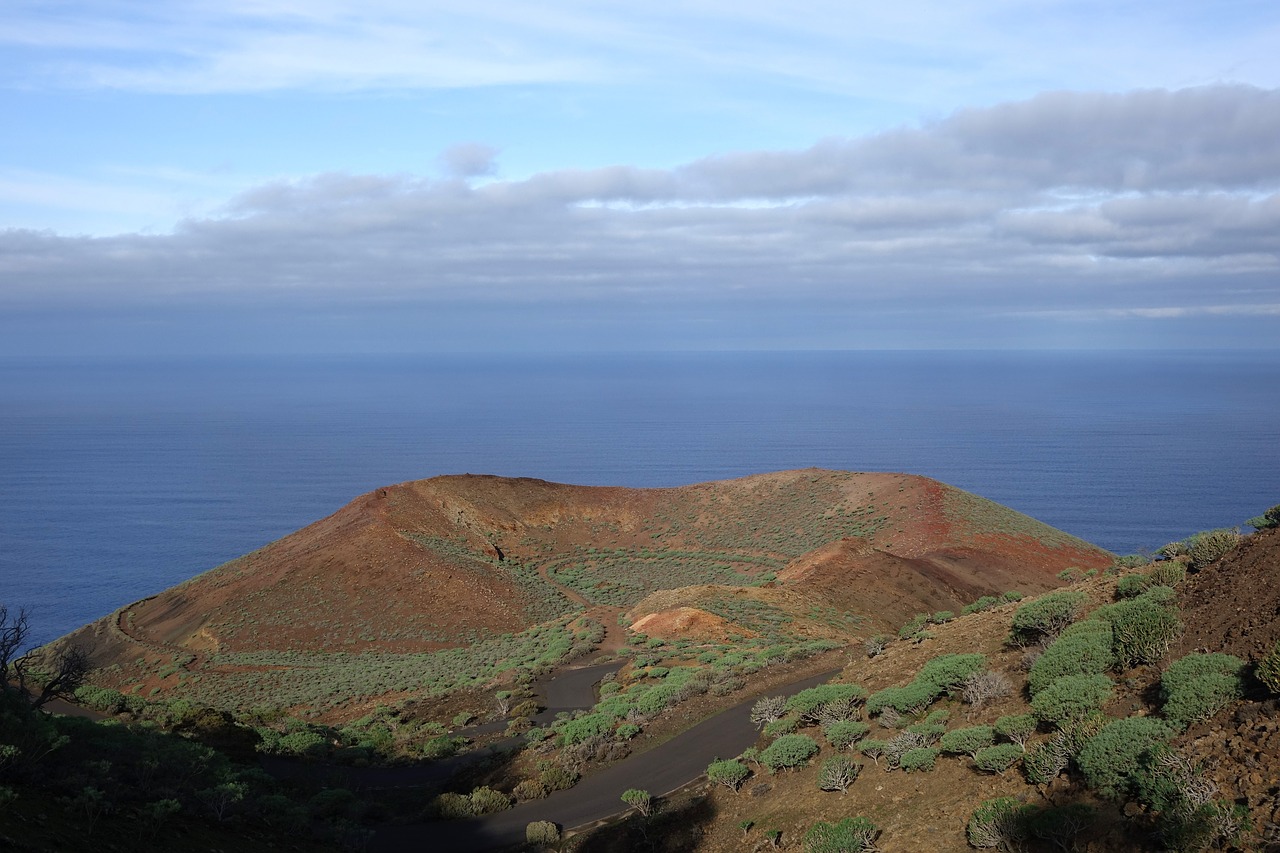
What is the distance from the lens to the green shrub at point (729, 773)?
16391mm

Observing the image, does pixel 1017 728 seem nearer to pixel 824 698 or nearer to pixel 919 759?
pixel 919 759

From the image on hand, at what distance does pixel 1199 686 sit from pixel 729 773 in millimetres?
8417

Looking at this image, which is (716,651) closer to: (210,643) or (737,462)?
(210,643)

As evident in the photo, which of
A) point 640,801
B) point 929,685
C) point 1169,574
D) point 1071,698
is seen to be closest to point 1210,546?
point 1169,574

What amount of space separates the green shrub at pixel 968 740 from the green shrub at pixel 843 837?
1887 millimetres

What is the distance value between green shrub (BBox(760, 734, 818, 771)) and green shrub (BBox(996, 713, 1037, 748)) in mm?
3810

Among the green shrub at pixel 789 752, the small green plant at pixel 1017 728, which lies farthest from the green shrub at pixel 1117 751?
the green shrub at pixel 789 752

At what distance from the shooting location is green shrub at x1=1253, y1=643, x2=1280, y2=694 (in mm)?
10570

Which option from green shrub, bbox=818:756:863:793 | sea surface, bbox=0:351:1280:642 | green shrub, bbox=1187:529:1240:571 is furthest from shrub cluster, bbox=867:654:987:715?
sea surface, bbox=0:351:1280:642

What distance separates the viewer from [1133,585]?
16406mm

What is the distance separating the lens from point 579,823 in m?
17.3

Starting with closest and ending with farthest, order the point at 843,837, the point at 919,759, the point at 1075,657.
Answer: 1. the point at 843,837
2. the point at 919,759
3. the point at 1075,657

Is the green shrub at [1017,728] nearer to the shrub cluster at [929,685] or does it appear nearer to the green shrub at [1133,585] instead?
the shrub cluster at [929,685]

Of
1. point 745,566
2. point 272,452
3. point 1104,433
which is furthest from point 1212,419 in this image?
point 272,452
